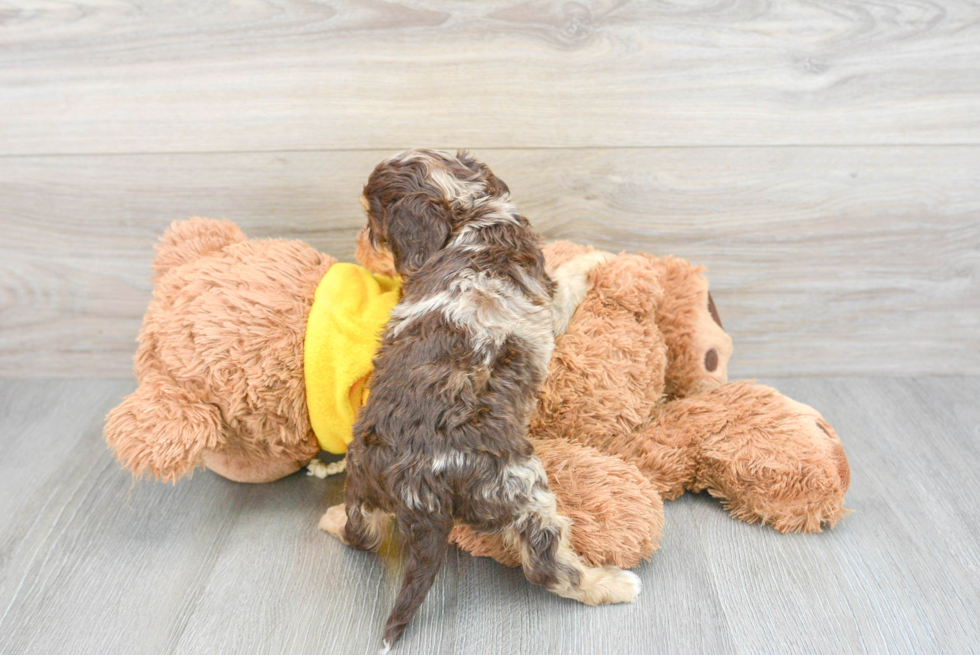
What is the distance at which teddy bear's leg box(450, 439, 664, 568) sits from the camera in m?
1.23

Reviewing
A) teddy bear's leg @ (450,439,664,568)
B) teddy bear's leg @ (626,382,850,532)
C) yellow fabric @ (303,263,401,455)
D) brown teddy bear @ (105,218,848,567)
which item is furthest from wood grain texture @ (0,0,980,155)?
teddy bear's leg @ (450,439,664,568)

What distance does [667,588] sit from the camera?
125 centimetres

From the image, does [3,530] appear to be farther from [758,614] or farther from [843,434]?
[843,434]

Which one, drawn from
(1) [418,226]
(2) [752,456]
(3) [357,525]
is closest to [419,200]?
(1) [418,226]

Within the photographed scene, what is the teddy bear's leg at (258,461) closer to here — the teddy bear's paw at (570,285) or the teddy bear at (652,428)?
the teddy bear at (652,428)

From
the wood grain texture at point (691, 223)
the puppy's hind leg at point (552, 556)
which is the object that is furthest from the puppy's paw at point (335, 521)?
the wood grain texture at point (691, 223)

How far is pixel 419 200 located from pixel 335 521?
25.3 inches

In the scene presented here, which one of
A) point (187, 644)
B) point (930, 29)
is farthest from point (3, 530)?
point (930, 29)

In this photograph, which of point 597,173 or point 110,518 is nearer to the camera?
point 110,518

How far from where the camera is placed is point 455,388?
3.62 feet

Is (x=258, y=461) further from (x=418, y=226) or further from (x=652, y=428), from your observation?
(x=652, y=428)

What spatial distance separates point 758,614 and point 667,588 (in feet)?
0.50

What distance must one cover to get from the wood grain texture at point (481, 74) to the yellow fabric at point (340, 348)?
425 millimetres

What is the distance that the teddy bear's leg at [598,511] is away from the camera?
4.03 ft
